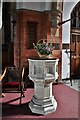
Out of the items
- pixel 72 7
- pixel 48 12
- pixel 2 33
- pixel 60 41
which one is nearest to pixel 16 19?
pixel 2 33

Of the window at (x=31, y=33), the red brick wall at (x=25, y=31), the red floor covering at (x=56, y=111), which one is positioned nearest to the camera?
the red floor covering at (x=56, y=111)

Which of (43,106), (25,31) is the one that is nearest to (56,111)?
(43,106)

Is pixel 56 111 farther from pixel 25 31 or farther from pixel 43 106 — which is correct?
pixel 25 31

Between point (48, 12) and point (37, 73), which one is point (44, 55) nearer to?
point (37, 73)

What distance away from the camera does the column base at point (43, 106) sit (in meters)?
3.19

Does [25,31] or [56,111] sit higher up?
[25,31]

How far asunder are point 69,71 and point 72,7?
7.51 feet

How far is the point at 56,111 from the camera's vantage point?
3.27 metres

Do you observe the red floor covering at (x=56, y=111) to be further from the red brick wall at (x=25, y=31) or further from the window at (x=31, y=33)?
the window at (x=31, y=33)

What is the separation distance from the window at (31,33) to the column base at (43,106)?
7.69 ft

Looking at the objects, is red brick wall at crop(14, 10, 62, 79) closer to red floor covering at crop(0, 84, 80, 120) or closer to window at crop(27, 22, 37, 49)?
window at crop(27, 22, 37, 49)

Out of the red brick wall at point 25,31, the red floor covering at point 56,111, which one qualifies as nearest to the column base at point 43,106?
the red floor covering at point 56,111

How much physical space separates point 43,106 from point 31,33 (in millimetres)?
2719

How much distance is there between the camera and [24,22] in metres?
5.12
